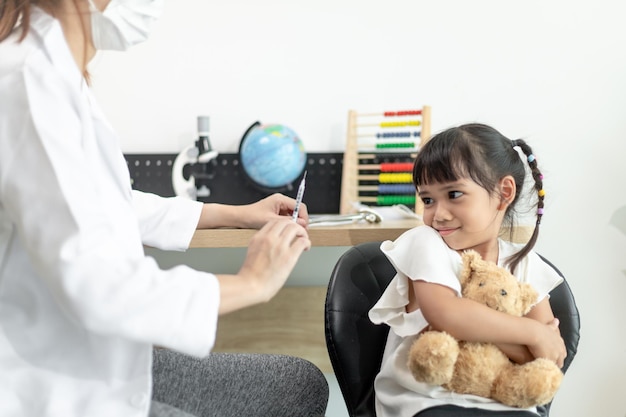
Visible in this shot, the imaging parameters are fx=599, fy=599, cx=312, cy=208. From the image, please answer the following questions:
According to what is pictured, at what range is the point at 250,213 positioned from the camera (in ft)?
4.47

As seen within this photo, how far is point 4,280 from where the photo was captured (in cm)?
81

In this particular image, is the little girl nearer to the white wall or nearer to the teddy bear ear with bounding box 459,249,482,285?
the teddy bear ear with bounding box 459,249,482,285

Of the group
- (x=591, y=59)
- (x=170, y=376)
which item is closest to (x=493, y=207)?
(x=170, y=376)

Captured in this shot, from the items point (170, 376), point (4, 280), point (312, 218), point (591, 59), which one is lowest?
point (170, 376)

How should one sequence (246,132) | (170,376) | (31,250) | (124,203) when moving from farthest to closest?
(246,132) < (170,376) < (124,203) < (31,250)

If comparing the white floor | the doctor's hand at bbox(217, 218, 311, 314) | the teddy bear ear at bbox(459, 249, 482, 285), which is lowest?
the white floor

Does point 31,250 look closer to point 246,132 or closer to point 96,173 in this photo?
point 96,173

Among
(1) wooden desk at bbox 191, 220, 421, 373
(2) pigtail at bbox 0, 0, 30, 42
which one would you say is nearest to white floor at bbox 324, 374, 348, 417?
(1) wooden desk at bbox 191, 220, 421, 373

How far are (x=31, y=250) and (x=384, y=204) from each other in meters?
1.37

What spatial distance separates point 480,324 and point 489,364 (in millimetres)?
70

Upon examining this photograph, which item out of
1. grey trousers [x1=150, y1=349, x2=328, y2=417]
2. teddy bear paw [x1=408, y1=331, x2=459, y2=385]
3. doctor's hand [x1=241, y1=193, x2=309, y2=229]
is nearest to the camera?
teddy bear paw [x1=408, y1=331, x2=459, y2=385]

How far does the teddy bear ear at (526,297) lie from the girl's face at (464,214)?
14cm

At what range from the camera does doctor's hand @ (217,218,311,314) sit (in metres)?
0.83

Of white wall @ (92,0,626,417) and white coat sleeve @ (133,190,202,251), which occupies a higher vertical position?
white wall @ (92,0,626,417)
